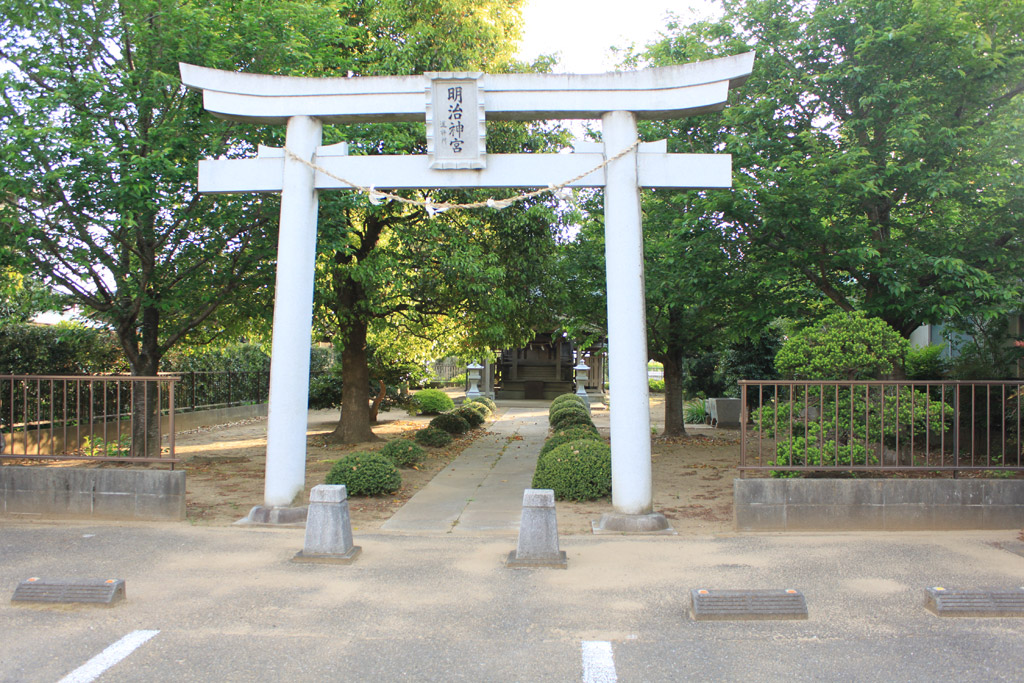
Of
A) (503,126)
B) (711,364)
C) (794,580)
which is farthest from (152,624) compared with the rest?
(711,364)

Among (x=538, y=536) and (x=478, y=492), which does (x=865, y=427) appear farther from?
(x=478, y=492)

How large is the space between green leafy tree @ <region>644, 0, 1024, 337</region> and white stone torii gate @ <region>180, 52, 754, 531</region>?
1.87 meters

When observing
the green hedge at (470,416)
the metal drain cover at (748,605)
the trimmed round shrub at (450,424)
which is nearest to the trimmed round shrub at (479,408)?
the green hedge at (470,416)

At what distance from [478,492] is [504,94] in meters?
5.41

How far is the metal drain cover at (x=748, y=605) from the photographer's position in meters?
5.22

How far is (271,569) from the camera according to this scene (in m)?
6.36

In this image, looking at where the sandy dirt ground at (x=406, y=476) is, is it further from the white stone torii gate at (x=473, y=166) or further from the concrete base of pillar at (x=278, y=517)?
the white stone torii gate at (x=473, y=166)

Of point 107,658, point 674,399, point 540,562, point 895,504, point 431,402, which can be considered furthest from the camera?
point 431,402

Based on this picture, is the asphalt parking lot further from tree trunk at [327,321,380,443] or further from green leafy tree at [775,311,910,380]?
tree trunk at [327,321,380,443]

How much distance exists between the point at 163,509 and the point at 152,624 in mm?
3182

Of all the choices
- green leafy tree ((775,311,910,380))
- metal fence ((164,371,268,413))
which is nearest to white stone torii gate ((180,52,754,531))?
green leafy tree ((775,311,910,380))

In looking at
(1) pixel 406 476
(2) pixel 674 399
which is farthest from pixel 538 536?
(2) pixel 674 399

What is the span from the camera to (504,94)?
26.1ft

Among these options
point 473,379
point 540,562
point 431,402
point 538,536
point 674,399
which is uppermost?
point 473,379
